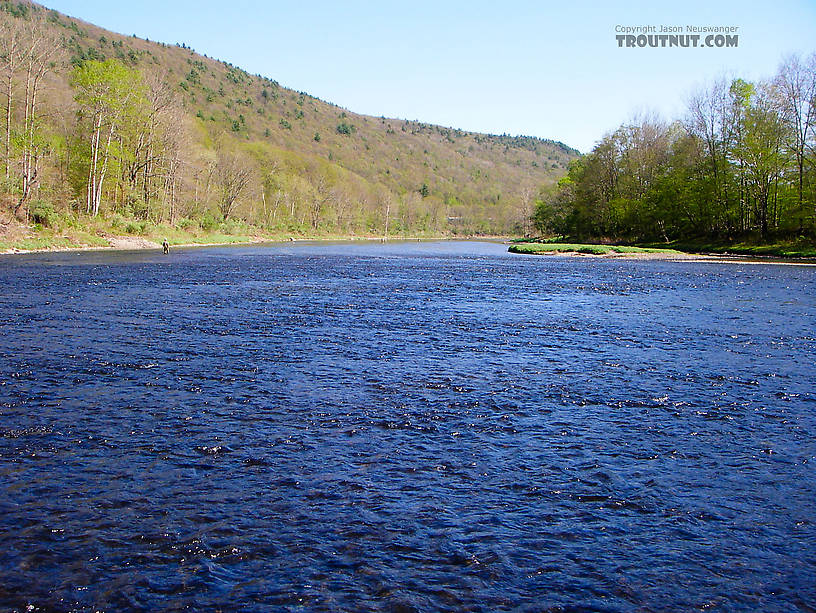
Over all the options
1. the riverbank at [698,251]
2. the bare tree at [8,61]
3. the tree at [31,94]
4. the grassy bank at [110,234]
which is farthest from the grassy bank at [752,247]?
the bare tree at [8,61]

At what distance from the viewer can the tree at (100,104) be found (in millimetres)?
65750

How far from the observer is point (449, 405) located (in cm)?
1234

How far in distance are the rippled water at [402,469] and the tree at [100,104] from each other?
53.5 metres

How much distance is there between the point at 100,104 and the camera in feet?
216

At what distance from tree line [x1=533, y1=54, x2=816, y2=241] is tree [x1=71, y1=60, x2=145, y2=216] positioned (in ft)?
219

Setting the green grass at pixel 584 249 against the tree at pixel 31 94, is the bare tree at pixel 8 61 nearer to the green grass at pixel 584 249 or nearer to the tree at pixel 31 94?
the tree at pixel 31 94

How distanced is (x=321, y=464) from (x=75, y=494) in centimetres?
322

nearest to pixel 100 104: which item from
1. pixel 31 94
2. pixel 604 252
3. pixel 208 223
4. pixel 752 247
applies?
pixel 31 94

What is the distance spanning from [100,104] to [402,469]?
6948cm

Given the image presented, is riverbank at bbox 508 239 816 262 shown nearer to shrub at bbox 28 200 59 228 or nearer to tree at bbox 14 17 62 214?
shrub at bbox 28 200 59 228

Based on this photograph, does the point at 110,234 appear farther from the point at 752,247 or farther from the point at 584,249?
the point at 752,247

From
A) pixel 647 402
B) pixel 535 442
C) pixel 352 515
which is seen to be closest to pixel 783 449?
pixel 647 402

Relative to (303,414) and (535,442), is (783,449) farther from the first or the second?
(303,414)

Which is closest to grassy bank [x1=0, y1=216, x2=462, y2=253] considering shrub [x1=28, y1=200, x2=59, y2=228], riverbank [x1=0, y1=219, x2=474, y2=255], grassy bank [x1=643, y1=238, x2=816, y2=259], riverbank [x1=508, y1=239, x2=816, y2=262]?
riverbank [x1=0, y1=219, x2=474, y2=255]
